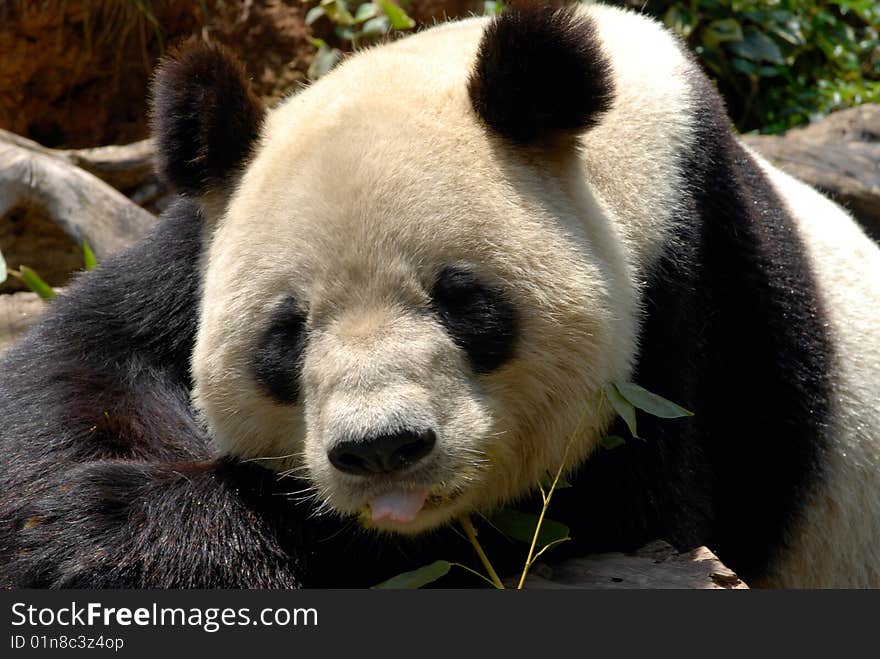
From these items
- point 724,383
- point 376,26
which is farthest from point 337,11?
point 724,383

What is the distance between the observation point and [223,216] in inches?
151

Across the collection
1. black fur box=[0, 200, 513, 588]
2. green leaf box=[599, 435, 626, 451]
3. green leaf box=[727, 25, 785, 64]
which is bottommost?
green leaf box=[727, 25, 785, 64]

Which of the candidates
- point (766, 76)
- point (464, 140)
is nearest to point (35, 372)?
Answer: point (464, 140)

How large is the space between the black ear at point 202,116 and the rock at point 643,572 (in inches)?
64.2

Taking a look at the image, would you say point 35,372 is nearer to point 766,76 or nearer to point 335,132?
point 335,132

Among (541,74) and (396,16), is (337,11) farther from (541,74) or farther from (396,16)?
(541,74)

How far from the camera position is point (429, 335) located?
127 inches

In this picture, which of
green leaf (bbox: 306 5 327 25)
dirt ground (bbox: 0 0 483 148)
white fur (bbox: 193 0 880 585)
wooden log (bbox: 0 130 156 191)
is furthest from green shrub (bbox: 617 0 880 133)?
white fur (bbox: 193 0 880 585)

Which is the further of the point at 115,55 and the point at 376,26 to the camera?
the point at 115,55

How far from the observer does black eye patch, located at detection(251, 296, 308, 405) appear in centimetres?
338

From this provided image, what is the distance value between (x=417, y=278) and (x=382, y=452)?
52 cm

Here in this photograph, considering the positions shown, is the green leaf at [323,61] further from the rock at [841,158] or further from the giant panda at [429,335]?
the giant panda at [429,335]

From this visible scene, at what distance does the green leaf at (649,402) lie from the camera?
3455 mm

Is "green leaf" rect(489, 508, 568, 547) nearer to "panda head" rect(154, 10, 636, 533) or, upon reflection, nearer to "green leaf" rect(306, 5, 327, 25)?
"panda head" rect(154, 10, 636, 533)
